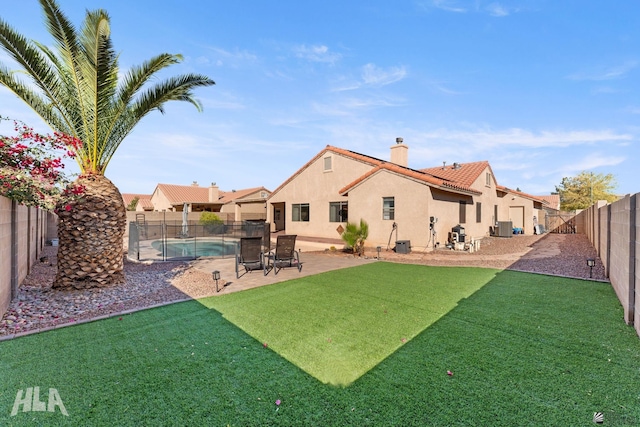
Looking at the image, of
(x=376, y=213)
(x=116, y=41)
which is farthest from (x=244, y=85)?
(x=376, y=213)

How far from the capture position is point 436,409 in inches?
104

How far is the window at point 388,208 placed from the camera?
15.2 m

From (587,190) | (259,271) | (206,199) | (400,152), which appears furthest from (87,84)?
(587,190)

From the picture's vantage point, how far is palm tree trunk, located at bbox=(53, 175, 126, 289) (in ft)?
22.2

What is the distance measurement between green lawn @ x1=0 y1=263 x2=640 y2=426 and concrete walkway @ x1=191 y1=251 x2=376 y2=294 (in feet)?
6.81

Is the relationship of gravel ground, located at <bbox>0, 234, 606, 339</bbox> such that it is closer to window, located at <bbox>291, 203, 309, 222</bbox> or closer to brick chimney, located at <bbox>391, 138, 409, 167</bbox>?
brick chimney, located at <bbox>391, 138, 409, 167</bbox>

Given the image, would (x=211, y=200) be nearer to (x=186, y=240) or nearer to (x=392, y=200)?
(x=186, y=240)

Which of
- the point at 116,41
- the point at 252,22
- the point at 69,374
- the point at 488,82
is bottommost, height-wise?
the point at 69,374

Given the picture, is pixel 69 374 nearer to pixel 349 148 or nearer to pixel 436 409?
pixel 436 409

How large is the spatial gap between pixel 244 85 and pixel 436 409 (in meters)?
13.8

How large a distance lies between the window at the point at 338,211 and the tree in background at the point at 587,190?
40955mm

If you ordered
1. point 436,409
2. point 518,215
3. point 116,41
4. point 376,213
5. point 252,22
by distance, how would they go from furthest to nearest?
point 518,215
point 376,213
point 252,22
point 116,41
point 436,409


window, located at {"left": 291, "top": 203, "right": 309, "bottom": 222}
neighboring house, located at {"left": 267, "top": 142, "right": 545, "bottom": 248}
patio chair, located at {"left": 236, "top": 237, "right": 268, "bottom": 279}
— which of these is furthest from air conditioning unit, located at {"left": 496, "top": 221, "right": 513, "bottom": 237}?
patio chair, located at {"left": 236, "top": 237, "right": 268, "bottom": 279}

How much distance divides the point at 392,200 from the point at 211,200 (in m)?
29.5
